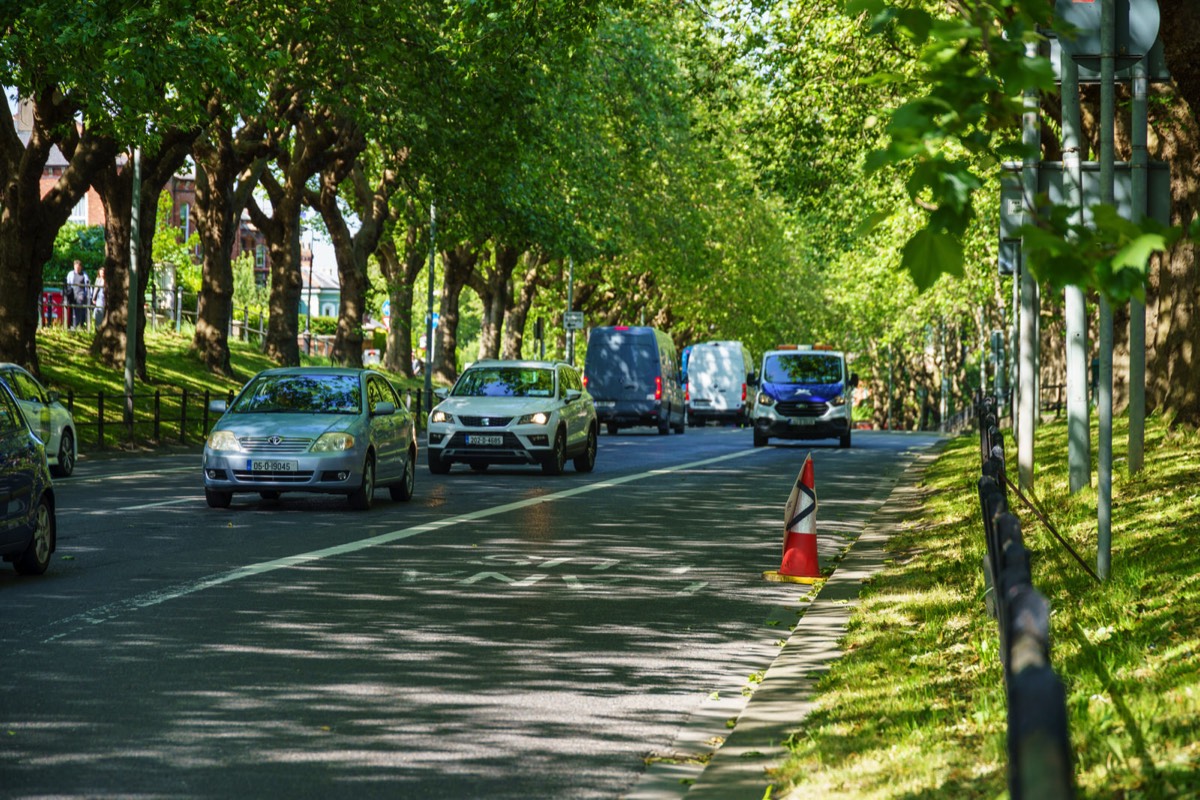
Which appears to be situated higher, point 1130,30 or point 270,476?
point 1130,30

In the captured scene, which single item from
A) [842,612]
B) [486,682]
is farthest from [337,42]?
[486,682]

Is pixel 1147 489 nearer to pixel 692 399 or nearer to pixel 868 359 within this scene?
pixel 692 399

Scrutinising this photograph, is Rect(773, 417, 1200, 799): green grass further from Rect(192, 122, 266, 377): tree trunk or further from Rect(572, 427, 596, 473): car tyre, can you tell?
Rect(192, 122, 266, 377): tree trunk

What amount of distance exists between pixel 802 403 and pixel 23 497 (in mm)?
28288

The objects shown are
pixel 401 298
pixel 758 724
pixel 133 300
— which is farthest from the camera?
pixel 401 298

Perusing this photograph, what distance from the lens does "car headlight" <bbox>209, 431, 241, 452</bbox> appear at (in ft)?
59.4

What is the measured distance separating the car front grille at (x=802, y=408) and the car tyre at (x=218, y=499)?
21833 millimetres

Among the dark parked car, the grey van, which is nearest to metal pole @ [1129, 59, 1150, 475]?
the dark parked car

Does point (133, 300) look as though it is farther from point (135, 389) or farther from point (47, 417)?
point (47, 417)

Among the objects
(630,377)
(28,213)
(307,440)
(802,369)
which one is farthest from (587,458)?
(630,377)

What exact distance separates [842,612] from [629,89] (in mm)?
31941

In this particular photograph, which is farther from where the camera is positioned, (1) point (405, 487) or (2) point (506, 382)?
(2) point (506, 382)

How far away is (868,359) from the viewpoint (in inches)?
3642

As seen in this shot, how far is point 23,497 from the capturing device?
1188 centimetres
